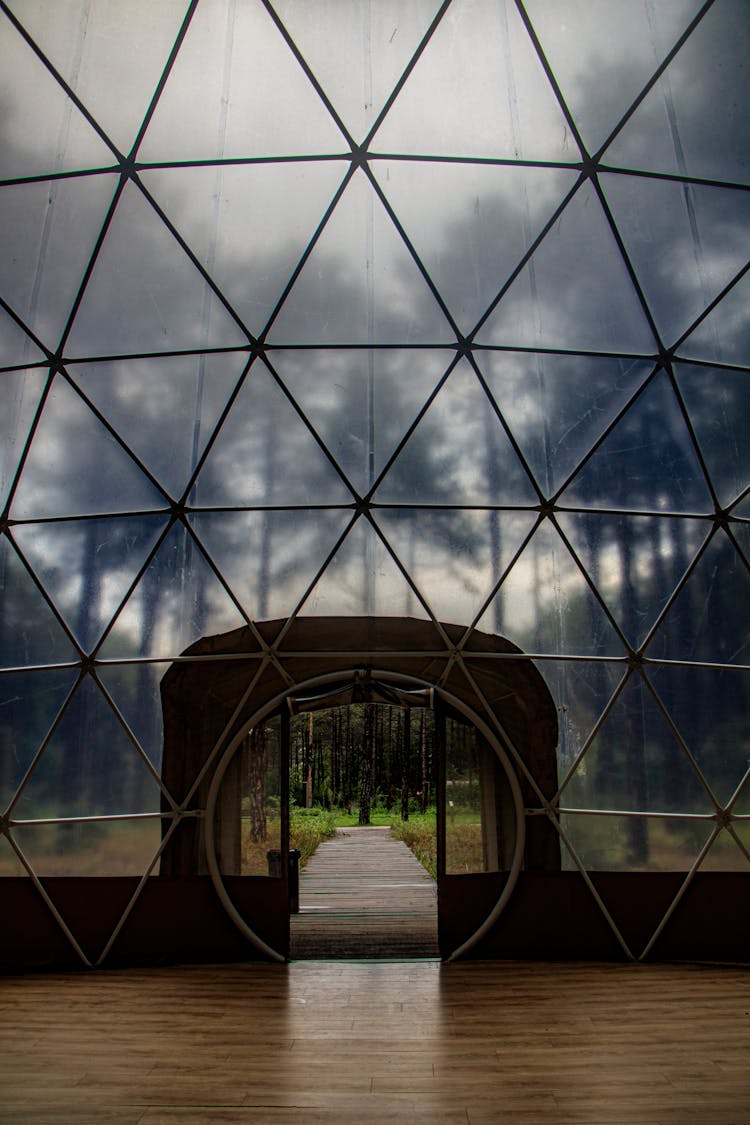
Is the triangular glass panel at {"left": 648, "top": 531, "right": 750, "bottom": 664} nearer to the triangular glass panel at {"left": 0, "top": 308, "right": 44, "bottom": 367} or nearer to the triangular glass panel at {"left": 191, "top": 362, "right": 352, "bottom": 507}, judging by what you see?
the triangular glass panel at {"left": 191, "top": 362, "right": 352, "bottom": 507}

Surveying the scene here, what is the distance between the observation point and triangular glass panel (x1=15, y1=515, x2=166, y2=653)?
9.16 metres

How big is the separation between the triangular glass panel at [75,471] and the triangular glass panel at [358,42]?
429 cm

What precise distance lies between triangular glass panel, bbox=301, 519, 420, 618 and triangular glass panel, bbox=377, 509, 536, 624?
0.20 meters

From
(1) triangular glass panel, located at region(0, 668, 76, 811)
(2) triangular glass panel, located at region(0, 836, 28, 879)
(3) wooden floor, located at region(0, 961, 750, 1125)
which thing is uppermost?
(1) triangular glass panel, located at region(0, 668, 76, 811)

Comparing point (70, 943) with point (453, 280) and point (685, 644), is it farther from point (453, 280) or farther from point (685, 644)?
point (453, 280)

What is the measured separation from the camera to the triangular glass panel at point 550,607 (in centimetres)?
916

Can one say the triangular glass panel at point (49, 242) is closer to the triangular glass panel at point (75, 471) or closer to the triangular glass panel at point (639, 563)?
the triangular glass panel at point (75, 471)

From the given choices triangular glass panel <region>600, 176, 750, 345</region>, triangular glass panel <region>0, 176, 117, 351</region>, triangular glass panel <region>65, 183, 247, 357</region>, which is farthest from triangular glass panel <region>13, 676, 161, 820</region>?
triangular glass panel <region>600, 176, 750, 345</region>

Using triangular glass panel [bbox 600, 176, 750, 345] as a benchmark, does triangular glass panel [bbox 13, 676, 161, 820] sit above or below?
below

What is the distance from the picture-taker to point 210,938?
8.90 m

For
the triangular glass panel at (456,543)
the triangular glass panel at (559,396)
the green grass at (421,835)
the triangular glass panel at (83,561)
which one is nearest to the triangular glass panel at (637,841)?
the triangular glass panel at (456,543)

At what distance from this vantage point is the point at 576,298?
835cm

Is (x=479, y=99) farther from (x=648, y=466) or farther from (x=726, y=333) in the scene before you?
(x=648, y=466)

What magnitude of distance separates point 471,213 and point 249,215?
2.32m
